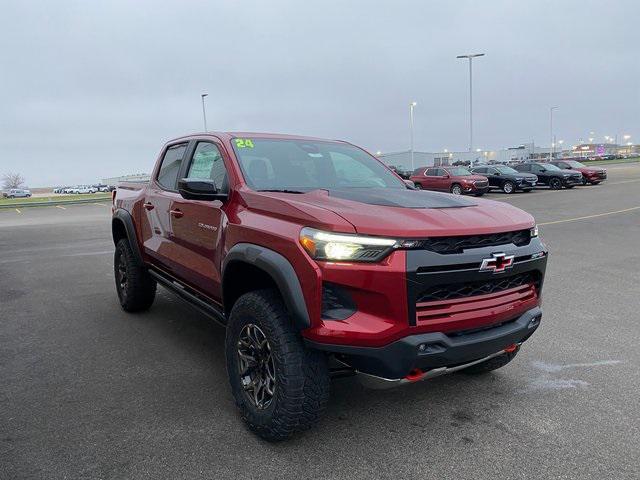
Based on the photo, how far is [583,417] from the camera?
10.6ft

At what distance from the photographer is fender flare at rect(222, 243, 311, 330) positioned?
2631 mm

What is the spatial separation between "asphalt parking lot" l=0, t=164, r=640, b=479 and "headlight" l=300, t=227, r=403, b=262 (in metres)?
1.16

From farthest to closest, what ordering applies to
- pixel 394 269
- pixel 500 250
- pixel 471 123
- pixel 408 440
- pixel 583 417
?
pixel 471 123 < pixel 583 417 < pixel 408 440 < pixel 500 250 < pixel 394 269

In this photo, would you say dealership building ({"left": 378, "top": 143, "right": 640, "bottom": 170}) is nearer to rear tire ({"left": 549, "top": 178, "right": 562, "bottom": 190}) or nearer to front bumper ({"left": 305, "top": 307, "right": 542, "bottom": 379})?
rear tire ({"left": 549, "top": 178, "right": 562, "bottom": 190})

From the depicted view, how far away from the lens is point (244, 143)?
3.88 m

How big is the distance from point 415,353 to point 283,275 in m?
0.80

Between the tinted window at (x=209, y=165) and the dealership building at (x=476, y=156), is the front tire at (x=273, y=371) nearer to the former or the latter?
the tinted window at (x=209, y=165)

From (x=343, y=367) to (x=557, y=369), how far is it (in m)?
2.15

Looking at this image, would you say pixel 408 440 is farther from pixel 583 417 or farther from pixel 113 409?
pixel 113 409

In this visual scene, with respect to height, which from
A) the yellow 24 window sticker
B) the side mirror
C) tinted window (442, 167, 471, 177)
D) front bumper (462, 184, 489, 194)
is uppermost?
the yellow 24 window sticker

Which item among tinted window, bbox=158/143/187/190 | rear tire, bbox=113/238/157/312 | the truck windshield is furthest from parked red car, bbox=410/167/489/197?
the truck windshield

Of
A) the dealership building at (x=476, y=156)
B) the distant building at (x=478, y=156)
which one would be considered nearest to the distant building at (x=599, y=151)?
the dealership building at (x=476, y=156)

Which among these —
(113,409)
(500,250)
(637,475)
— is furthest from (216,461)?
(637,475)

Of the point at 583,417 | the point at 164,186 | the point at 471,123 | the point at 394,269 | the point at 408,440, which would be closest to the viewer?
the point at 394,269
